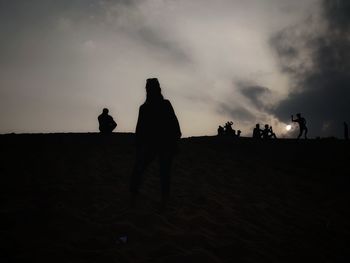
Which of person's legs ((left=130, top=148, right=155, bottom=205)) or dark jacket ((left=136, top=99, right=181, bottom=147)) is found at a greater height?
dark jacket ((left=136, top=99, right=181, bottom=147))

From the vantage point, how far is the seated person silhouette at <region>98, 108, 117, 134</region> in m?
11.7

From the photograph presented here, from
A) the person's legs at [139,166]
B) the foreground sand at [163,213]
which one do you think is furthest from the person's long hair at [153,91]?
the foreground sand at [163,213]

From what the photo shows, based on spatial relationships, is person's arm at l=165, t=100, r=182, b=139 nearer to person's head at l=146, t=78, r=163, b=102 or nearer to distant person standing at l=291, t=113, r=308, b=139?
person's head at l=146, t=78, r=163, b=102

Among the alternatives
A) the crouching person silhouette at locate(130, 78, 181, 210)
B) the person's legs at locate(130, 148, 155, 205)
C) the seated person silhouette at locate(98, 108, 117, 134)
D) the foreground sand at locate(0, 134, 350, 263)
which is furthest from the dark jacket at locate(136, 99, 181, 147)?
the seated person silhouette at locate(98, 108, 117, 134)

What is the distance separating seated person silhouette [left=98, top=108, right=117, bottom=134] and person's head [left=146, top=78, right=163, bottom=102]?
23.1ft

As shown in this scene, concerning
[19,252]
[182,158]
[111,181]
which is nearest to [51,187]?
[111,181]

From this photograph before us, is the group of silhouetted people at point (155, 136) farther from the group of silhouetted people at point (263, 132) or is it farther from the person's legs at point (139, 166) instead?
the group of silhouetted people at point (263, 132)

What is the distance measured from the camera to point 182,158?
9891mm

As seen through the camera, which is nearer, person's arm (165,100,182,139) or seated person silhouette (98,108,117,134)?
person's arm (165,100,182,139)

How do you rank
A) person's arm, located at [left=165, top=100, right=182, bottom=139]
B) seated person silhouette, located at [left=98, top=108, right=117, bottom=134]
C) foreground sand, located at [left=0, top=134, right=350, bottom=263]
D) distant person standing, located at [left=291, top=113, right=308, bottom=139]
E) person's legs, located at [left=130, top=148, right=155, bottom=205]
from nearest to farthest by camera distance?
foreground sand, located at [left=0, top=134, right=350, bottom=263], person's legs, located at [left=130, top=148, right=155, bottom=205], person's arm, located at [left=165, top=100, right=182, bottom=139], seated person silhouette, located at [left=98, top=108, right=117, bottom=134], distant person standing, located at [left=291, top=113, right=308, bottom=139]

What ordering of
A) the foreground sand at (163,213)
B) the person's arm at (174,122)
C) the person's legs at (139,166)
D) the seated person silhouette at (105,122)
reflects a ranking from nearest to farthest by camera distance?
the foreground sand at (163,213), the person's legs at (139,166), the person's arm at (174,122), the seated person silhouette at (105,122)

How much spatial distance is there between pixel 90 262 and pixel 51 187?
9.40ft

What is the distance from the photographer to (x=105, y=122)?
38.3 feet

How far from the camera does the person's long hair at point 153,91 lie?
4833mm
